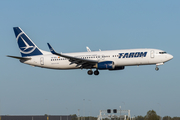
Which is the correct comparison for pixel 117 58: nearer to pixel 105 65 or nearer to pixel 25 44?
pixel 105 65

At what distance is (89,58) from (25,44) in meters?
17.7

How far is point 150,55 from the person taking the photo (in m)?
68.1

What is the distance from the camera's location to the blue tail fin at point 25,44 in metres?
78.4

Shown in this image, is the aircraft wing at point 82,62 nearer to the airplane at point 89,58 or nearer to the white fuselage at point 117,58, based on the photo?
the airplane at point 89,58

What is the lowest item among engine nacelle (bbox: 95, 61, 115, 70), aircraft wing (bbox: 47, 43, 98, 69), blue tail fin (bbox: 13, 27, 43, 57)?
engine nacelle (bbox: 95, 61, 115, 70)

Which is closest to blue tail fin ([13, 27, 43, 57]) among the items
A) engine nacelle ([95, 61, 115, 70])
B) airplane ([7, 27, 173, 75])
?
airplane ([7, 27, 173, 75])

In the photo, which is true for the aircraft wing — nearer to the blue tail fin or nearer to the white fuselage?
the white fuselage

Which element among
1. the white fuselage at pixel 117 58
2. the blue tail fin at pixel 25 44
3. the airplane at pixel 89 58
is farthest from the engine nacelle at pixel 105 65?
the blue tail fin at pixel 25 44

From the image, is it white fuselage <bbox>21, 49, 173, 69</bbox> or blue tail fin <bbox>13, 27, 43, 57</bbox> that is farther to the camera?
blue tail fin <bbox>13, 27, 43, 57</bbox>

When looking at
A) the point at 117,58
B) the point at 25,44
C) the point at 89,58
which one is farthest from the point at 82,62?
the point at 25,44

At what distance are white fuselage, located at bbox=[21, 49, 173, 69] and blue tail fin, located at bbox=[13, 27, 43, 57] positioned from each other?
3516 mm

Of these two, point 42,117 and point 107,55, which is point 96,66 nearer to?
point 107,55

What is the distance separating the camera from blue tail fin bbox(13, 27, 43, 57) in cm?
7844

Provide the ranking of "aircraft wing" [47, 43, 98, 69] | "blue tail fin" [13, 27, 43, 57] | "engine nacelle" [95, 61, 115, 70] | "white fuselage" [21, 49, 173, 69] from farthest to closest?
1. "blue tail fin" [13, 27, 43, 57]
2. "aircraft wing" [47, 43, 98, 69]
3. "engine nacelle" [95, 61, 115, 70]
4. "white fuselage" [21, 49, 173, 69]
